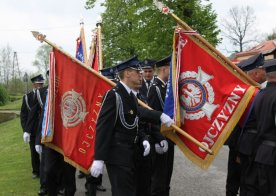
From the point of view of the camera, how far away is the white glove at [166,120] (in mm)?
5188

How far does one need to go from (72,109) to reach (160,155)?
4.94 feet

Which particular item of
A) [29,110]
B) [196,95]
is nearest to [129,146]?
[196,95]

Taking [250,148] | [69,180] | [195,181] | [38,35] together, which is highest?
[38,35]

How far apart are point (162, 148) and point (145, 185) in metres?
0.65

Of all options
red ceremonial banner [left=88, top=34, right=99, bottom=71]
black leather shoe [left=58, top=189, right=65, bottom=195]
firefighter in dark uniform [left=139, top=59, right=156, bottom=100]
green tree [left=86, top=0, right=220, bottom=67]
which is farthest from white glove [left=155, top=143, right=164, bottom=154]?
green tree [left=86, top=0, right=220, bottom=67]

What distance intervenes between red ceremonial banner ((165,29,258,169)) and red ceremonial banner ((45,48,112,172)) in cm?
Result: 115

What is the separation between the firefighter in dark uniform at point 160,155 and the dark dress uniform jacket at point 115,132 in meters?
1.21

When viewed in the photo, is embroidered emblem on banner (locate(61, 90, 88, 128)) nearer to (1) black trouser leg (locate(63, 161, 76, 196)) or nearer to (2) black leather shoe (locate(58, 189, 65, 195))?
(1) black trouser leg (locate(63, 161, 76, 196))

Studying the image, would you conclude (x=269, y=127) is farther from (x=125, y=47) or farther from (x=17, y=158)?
(x=125, y=47)

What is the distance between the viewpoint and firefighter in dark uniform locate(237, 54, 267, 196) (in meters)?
5.27

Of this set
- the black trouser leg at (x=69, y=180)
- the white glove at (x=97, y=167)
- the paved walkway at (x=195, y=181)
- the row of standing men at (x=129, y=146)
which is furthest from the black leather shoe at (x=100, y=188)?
the white glove at (x=97, y=167)

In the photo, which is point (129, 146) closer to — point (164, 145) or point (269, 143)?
point (164, 145)

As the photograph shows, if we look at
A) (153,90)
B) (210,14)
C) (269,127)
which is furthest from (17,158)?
(210,14)

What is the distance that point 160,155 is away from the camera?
614 cm
